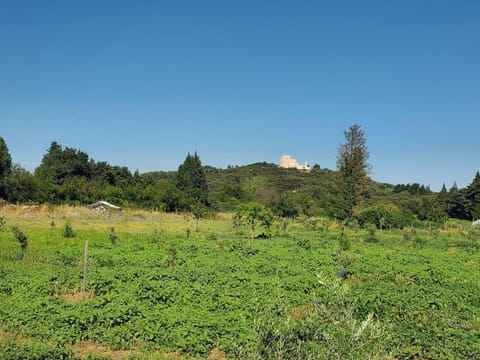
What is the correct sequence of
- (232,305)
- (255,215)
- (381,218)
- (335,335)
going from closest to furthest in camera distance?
1. (335,335)
2. (232,305)
3. (255,215)
4. (381,218)

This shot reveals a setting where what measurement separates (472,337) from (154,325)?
591 centimetres

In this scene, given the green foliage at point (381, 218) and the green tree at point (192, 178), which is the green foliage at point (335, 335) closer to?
the green foliage at point (381, 218)

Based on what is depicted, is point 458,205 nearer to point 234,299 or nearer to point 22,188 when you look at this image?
point 22,188

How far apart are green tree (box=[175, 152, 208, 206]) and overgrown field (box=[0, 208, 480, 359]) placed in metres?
40.2

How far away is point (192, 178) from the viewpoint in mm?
60000

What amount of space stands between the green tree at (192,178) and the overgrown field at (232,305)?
40.2 meters

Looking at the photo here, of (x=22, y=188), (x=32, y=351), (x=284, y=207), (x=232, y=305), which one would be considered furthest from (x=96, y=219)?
(x=32, y=351)

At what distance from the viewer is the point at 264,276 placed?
43.0ft

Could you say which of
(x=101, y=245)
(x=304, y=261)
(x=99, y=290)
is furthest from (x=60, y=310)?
(x=101, y=245)

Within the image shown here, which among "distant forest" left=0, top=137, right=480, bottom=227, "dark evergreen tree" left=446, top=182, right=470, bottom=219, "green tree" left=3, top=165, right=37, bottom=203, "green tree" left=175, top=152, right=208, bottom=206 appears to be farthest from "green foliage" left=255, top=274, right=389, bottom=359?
"dark evergreen tree" left=446, top=182, right=470, bottom=219

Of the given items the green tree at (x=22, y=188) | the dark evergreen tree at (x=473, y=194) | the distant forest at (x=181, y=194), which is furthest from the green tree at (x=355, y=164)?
the green tree at (x=22, y=188)

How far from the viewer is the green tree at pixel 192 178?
58.5 m

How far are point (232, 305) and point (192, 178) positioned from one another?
50.9 metres

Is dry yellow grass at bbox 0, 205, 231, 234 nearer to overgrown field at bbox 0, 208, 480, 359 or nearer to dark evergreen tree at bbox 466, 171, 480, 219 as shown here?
overgrown field at bbox 0, 208, 480, 359
